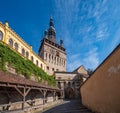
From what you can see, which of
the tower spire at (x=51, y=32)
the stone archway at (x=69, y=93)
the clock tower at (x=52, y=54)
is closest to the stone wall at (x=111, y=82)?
the stone archway at (x=69, y=93)

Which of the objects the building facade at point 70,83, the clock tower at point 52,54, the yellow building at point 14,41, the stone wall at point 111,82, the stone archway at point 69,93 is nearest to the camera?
the stone wall at point 111,82

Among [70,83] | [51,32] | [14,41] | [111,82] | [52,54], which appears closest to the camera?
[111,82]

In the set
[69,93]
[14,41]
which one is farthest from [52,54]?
[14,41]

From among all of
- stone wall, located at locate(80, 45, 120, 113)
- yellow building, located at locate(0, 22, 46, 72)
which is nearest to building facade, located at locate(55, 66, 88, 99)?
Answer: yellow building, located at locate(0, 22, 46, 72)

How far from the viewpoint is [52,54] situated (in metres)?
50.8

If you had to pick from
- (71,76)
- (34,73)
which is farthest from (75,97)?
(34,73)

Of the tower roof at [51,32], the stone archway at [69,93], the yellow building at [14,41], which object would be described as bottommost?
the stone archway at [69,93]

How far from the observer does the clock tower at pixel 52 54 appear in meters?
47.8

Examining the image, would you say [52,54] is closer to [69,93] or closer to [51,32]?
[51,32]

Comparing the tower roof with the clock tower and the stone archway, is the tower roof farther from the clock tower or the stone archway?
the stone archway

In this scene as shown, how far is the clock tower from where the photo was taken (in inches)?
1882

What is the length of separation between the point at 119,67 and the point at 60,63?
1844 inches

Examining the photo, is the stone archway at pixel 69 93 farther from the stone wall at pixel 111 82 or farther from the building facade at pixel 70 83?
the stone wall at pixel 111 82

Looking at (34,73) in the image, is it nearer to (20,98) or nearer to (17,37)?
(20,98)
